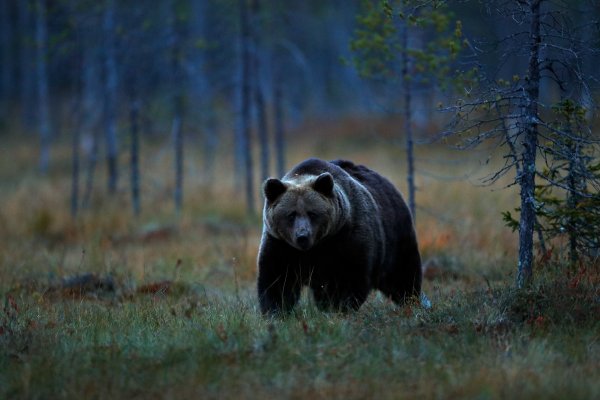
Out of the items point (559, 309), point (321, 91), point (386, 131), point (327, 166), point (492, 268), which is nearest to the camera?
point (559, 309)

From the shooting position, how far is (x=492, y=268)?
10.2 meters

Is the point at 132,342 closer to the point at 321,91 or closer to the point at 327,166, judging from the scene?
the point at 327,166

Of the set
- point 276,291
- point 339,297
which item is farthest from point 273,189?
point 339,297

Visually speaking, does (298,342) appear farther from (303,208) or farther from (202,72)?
(202,72)

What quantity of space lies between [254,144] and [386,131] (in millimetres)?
8763

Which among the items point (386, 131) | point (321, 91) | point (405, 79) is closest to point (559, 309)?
point (405, 79)

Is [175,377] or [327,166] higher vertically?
[327,166]

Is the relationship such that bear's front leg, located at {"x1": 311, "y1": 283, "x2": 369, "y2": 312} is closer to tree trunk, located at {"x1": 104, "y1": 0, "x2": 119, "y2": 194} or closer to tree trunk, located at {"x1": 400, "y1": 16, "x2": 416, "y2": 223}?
tree trunk, located at {"x1": 400, "y1": 16, "x2": 416, "y2": 223}

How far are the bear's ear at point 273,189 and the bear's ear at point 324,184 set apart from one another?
327 mm

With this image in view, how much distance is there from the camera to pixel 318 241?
709cm

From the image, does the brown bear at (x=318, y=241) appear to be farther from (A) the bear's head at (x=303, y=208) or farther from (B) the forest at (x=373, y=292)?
(B) the forest at (x=373, y=292)

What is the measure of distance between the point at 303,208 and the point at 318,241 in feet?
1.28

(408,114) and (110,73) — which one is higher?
(110,73)

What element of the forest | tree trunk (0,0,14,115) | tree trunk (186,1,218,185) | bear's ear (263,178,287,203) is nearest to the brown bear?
bear's ear (263,178,287,203)
